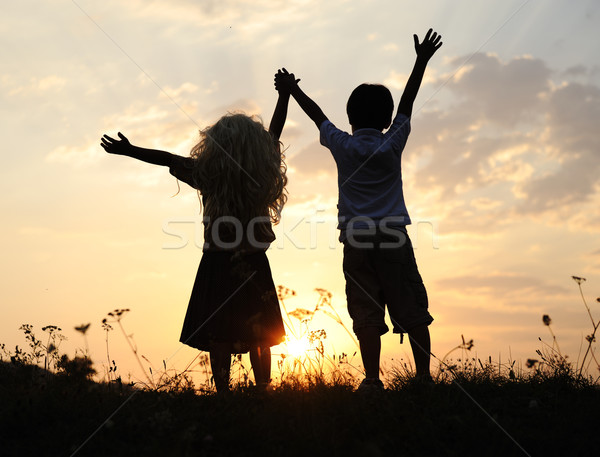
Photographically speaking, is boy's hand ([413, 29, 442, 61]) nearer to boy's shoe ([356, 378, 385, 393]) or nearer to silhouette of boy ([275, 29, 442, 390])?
silhouette of boy ([275, 29, 442, 390])

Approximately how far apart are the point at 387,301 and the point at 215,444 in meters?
2.21

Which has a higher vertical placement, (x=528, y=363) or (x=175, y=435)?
(x=528, y=363)

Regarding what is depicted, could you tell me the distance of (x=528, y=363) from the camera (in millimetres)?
5250

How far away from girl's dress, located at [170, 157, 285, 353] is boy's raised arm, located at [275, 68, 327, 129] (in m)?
1.14

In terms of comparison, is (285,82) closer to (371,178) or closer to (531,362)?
(371,178)

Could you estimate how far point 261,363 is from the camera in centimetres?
558

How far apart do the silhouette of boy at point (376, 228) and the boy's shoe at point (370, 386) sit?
0.02m

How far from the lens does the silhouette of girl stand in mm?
5605

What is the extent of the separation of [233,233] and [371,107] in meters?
1.71

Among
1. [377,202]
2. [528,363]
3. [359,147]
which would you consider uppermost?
[359,147]

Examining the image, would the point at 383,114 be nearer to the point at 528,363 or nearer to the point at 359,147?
the point at 359,147

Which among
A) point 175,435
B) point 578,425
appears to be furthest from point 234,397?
point 578,425

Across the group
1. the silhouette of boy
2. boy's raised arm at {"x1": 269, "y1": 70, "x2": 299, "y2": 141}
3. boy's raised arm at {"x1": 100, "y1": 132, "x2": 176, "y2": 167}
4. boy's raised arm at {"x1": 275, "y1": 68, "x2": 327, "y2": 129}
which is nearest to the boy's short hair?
the silhouette of boy

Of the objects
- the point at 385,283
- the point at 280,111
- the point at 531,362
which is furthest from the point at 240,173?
the point at 531,362
